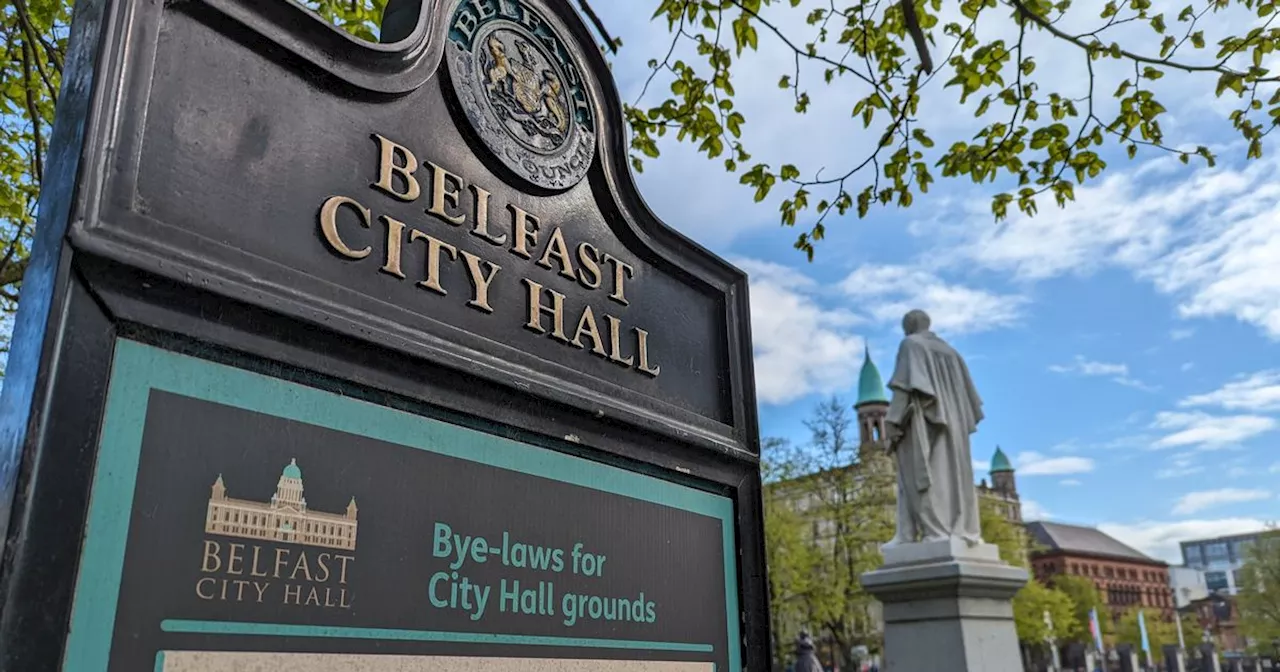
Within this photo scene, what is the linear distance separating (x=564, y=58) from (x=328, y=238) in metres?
0.72

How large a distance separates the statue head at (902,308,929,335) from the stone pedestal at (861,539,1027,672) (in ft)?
8.87

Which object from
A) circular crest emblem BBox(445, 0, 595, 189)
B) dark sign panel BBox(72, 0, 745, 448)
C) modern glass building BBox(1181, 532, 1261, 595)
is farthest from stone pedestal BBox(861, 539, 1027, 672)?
modern glass building BBox(1181, 532, 1261, 595)

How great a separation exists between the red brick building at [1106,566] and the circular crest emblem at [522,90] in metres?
81.9

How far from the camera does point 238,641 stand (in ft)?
3.23

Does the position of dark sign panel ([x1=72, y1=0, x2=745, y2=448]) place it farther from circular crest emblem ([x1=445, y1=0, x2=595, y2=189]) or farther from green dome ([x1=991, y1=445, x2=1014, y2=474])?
green dome ([x1=991, y1=445, x2=1014, y2=474])

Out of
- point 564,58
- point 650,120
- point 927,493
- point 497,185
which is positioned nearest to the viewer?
point 497,185

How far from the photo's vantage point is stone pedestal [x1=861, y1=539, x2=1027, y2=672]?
27.5 feet

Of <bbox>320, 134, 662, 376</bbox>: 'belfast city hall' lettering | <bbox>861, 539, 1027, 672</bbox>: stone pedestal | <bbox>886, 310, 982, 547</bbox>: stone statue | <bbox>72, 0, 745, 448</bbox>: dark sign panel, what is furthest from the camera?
<bbox>886, 310, 982, 547</bbox>: stone statue

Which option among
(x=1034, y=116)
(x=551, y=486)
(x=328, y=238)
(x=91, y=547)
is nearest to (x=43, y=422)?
(x=91, y=547)

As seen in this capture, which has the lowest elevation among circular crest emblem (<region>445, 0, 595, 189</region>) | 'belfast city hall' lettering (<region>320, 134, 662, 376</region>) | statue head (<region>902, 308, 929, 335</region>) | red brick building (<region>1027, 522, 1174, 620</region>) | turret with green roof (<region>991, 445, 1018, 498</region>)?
'belfast city hall' lettering (<region>320, 134, 662, 376</region>)

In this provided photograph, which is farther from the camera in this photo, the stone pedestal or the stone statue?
the stone statue

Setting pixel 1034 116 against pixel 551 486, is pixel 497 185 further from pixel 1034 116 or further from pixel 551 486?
pixel 1034 116

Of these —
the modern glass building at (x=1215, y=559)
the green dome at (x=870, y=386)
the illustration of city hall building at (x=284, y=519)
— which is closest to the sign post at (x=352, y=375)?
the illustration of city hall building at (x=284, y=519)

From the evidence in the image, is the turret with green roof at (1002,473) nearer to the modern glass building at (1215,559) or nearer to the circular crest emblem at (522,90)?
the modern glass building at (1215,559)
